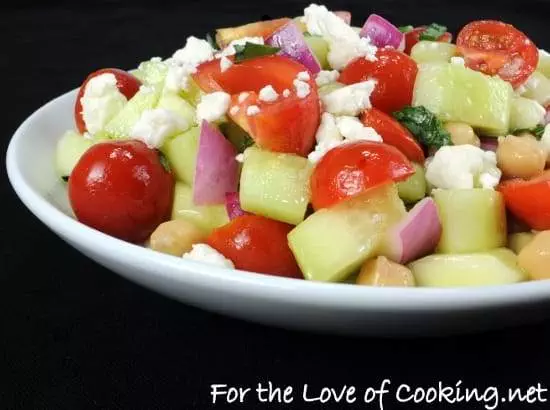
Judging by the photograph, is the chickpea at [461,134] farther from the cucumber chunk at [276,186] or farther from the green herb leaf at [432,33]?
the green herb leaf at [432,33]

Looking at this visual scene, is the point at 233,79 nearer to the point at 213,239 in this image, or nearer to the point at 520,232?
the point at 213,239

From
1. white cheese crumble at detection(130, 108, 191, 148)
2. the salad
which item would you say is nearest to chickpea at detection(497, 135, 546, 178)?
the salad

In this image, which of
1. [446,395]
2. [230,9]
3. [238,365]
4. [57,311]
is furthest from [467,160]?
[230,9]

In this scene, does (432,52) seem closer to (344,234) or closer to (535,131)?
(535,131)

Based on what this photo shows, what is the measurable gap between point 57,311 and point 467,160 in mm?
979

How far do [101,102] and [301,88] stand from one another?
0.62 metres

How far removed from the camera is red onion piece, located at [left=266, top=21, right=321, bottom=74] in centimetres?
201

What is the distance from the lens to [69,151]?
7.02 ft

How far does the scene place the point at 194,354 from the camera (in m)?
1.67

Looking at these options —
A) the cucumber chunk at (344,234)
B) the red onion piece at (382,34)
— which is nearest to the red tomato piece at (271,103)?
the cucumber chunk at (344,234)

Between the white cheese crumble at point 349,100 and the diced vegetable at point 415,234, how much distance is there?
29 cm

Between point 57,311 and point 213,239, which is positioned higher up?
point 213,239

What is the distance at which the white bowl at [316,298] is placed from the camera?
1305 millimetres

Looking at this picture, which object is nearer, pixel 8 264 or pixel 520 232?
pixel 520 232
